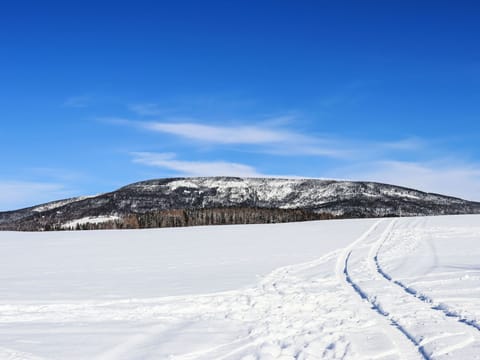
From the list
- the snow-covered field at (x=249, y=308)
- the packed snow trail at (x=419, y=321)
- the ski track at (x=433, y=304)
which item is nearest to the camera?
the packed snow trail at (x=419, y=321)

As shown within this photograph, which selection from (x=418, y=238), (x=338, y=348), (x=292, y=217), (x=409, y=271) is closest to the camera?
(x=338, y=348)

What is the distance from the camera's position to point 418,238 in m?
28.2

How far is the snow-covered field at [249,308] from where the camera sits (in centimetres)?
724

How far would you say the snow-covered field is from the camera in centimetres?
724

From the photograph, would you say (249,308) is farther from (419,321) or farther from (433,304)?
(433,304)

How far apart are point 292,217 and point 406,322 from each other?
102 meters

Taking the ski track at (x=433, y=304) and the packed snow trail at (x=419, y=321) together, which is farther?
the ski track at (x=433, y=304)

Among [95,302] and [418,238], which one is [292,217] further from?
[95,302]

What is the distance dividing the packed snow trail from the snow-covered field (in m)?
0.02

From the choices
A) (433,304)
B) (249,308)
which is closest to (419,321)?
(433,304)

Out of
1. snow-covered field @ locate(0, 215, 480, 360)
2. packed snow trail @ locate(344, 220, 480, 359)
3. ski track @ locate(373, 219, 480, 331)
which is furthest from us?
ski track @ locate(373, 219, 480, 331)

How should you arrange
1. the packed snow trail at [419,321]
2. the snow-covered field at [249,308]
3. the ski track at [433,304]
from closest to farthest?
the packed snow trail at [419,321] < the snow-covered field at [249,308] < the ski track at [433,304]

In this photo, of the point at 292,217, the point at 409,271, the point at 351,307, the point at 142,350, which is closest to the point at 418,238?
the point at 409,271

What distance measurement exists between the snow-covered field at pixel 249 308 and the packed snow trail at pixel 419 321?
0.02 m
